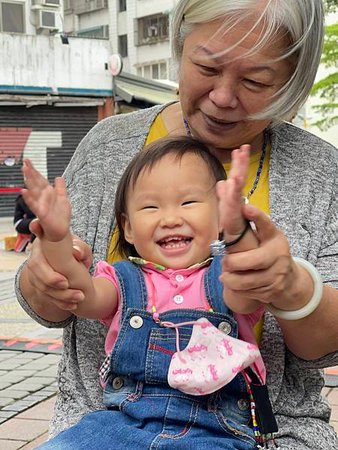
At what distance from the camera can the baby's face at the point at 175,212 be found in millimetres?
1974

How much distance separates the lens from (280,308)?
68.1 inches

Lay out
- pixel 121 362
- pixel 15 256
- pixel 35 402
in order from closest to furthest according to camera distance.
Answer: pixel 121 362 → pixel 35 402 → pixel 15 256

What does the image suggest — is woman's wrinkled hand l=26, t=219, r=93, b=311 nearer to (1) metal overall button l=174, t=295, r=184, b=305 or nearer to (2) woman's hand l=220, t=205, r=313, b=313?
(1) metal overall button l=174, t=295, r=184, b=305

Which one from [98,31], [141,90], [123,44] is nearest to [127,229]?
[141,90]

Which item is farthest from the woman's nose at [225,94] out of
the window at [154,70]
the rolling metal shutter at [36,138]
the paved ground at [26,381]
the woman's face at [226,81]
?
the window at [154,70]

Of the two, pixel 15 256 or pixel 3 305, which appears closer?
pixel 3 305

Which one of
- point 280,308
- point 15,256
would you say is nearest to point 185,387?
point 280,308

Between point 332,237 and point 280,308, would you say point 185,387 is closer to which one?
point 280,308

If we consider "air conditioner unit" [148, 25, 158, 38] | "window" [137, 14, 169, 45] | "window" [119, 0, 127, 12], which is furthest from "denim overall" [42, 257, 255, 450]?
"window" [119, 0, 127, 12]

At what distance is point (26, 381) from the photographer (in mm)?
4848

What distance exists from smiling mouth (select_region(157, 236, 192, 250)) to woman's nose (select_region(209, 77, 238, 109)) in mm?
389

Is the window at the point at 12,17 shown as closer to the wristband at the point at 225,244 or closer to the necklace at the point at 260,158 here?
the necklace at the point at 260,158

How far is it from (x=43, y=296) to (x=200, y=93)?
0.69 metres

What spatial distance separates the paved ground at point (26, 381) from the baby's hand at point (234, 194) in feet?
8.23
